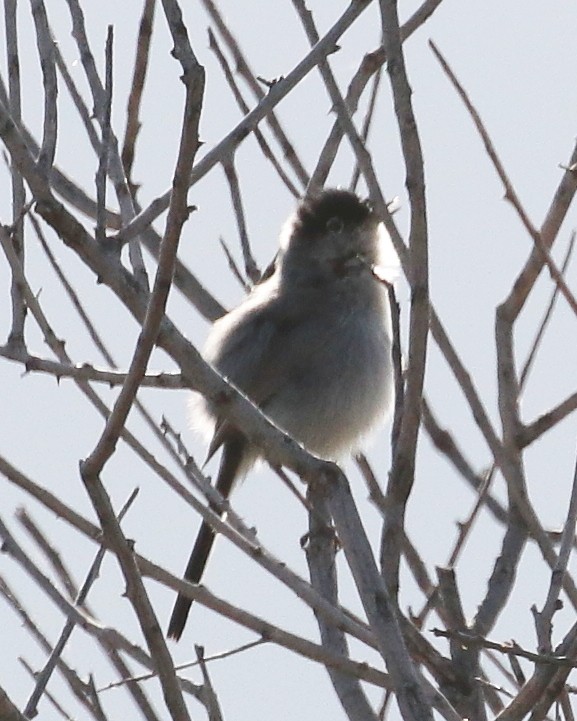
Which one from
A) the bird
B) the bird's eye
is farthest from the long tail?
the bird's eye

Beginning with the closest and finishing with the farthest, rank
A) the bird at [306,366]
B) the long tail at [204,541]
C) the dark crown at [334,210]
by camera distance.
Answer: the long tail at [204,541] → the bird at [306,366] → the dark crown at [334,210]

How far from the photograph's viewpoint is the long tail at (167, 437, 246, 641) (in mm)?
4676

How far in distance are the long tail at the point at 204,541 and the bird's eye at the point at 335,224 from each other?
1105 millimetres

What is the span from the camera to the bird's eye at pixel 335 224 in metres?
5.95

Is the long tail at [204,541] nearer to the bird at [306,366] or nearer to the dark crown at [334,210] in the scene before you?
the bird at [306,366]

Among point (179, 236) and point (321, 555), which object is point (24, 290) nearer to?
point (179, 236)

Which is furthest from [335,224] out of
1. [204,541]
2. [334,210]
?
[204,541]

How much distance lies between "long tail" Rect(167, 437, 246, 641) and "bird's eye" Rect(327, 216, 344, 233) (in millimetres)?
1105

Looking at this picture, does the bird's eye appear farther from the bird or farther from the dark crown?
the bird

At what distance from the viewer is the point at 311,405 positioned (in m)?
5.53

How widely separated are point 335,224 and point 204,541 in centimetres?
165

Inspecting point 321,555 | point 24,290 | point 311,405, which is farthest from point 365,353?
point 24,290

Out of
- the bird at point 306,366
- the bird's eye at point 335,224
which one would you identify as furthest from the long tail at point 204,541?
the bird's eye at point 335,224

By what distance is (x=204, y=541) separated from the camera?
16.7 ft
